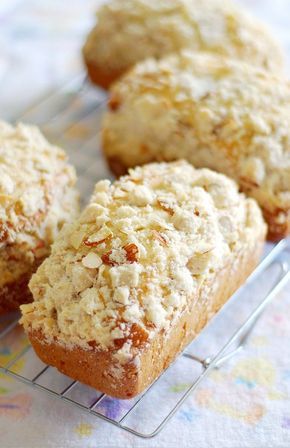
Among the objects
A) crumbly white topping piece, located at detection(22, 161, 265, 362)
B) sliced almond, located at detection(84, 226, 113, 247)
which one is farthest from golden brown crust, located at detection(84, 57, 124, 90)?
sliced almond, located at detection(84, 226, 113, 247)

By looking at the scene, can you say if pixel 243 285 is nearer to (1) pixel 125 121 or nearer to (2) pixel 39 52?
(1) pixel 125 121

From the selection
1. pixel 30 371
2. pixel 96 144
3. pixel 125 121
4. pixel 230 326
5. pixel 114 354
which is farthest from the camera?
pixel 96 144

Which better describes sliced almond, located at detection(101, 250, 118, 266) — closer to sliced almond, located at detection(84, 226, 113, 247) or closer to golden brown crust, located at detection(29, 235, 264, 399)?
sliced almond, located at detection(84, 226, 113, 247)

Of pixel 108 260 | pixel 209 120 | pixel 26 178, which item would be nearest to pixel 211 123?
pixel 209 120

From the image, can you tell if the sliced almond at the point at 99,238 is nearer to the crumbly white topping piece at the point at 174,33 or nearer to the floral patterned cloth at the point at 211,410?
the floral patterned cloth at the point at 211,410

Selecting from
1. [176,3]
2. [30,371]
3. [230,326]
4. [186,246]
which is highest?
[176,3]

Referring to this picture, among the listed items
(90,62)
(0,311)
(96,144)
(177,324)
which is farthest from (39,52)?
(177,324)

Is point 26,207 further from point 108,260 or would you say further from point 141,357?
point 141,357
